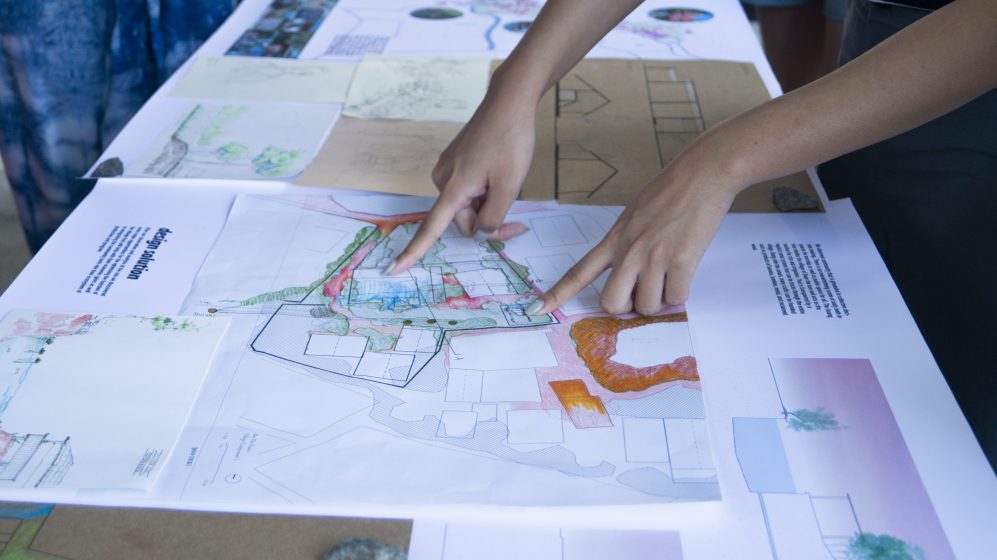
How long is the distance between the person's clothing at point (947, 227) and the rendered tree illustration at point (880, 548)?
0.74 ft

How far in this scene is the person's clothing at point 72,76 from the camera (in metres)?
1.18

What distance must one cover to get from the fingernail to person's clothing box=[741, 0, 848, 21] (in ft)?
4.08

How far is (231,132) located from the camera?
0.94 metres

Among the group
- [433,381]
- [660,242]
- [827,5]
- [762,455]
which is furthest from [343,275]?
[827,5]

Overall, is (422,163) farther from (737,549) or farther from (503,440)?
(737,549)

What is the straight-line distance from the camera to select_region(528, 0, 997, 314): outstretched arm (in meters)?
0.55

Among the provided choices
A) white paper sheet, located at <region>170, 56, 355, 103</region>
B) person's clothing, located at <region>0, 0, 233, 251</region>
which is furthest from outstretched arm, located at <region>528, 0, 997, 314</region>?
person's clothing, located at <region>0, 0, 233, 251</region>

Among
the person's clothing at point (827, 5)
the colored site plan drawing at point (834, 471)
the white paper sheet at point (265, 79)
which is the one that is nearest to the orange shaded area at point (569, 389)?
the colored site plan drawing at point (834, 471)

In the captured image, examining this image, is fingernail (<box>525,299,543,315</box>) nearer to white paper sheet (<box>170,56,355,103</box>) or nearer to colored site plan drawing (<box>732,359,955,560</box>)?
colored site plan drawing (<box>732,359,955,560</box>)

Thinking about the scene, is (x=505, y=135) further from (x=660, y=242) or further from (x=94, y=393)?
(x=94, y=393)

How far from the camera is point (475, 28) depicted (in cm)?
121

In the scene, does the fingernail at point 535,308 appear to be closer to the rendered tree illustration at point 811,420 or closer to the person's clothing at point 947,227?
the rendered tree illustration at point 811,420

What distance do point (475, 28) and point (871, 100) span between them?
751mm

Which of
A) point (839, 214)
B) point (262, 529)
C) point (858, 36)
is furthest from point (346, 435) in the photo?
point (858, 36)
